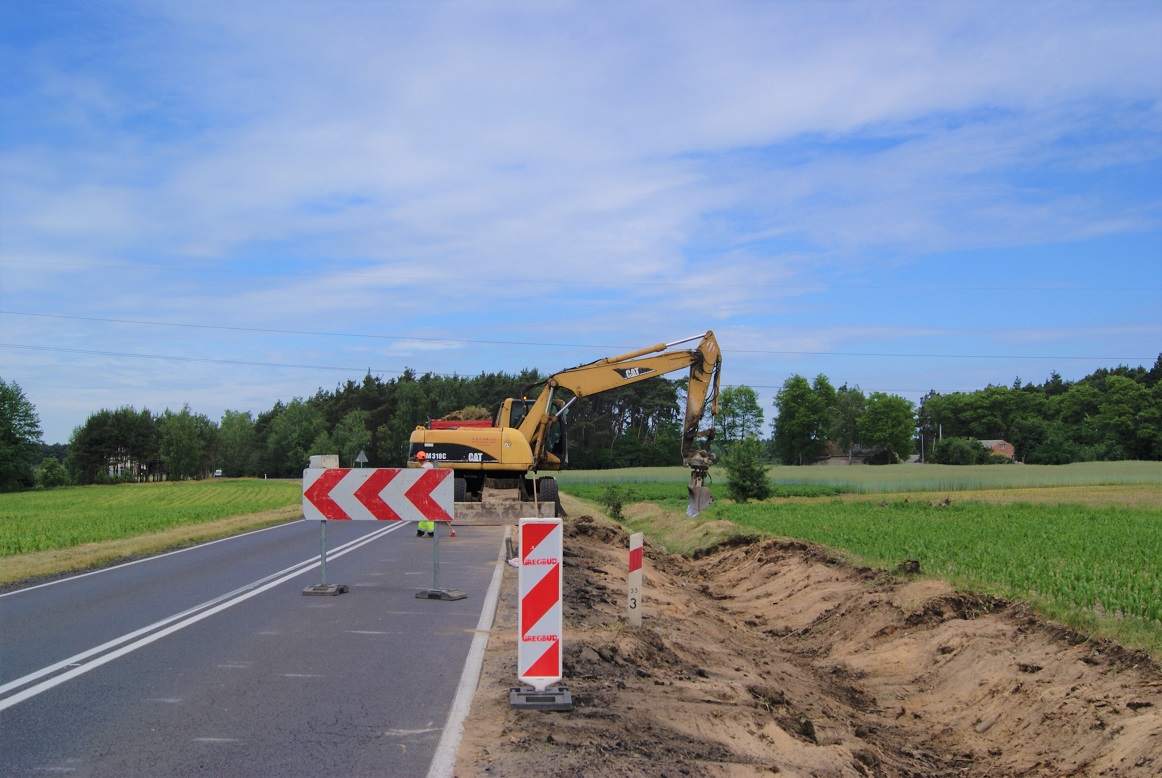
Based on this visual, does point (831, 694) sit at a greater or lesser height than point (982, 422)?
lesser

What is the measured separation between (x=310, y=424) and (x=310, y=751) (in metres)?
107

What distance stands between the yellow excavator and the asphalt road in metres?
9.17

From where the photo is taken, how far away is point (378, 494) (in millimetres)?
11516

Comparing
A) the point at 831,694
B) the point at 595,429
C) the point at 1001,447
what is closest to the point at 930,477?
the point at 595,429

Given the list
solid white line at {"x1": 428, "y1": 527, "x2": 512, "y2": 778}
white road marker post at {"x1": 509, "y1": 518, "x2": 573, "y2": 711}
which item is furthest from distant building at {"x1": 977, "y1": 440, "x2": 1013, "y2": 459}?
→ white road marker post at {"x1": 509, "y1": 518, "x2": 573, "y2": 711}

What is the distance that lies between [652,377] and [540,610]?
52.5 feet

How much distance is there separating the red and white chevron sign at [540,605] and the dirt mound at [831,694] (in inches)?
11.0

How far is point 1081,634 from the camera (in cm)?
861

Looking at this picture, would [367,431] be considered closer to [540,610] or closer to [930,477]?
[930,477]

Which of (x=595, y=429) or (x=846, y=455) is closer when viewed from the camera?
(x=595, y=429)

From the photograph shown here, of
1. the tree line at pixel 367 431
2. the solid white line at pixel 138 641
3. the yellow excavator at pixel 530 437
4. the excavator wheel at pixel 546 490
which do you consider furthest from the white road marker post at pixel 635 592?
the tree line at pixel 367 431

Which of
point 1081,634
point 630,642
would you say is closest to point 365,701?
point 630,642

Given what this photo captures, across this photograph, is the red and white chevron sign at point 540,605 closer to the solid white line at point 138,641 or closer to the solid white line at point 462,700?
the solid white line at point 462,700

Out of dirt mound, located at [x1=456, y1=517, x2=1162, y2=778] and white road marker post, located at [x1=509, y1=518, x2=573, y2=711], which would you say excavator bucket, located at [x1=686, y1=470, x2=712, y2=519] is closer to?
dirt mound, located at [x1=456, y1=517, x2=1162, y2=778]
